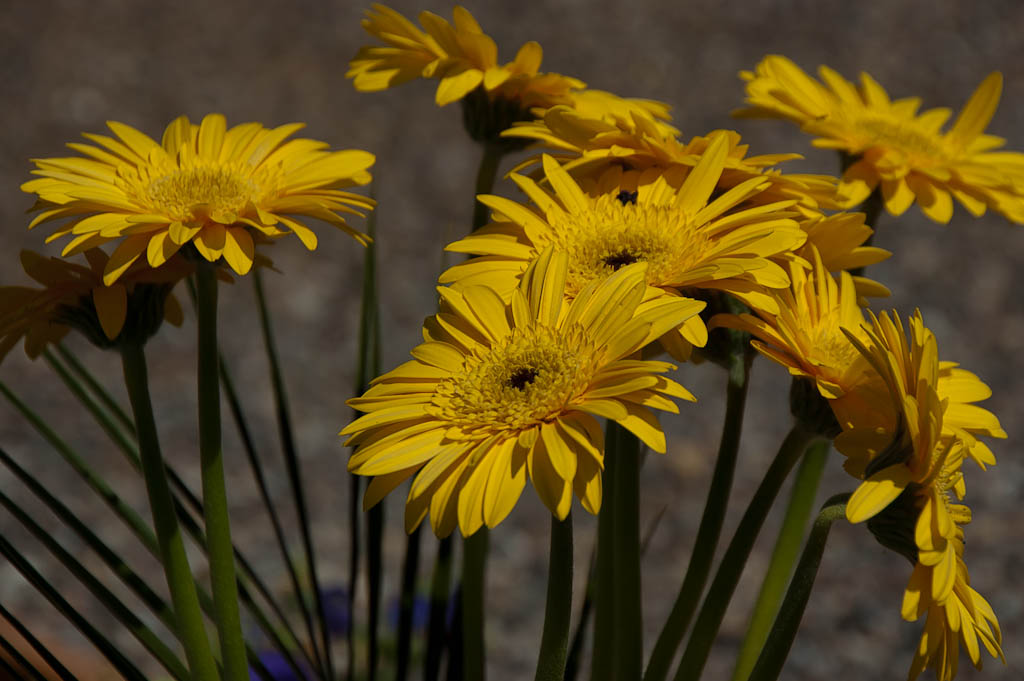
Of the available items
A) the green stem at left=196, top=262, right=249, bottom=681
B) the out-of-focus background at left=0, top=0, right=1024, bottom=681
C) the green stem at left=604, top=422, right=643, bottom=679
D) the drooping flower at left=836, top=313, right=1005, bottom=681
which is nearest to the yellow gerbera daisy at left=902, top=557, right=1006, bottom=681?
the drooping flower at left=836, top=313, right=1005, bottom=681

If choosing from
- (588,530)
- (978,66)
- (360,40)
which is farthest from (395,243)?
(978,66)

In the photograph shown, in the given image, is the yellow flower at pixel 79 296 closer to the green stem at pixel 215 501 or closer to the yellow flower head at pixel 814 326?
the green stem at pixel 215 501

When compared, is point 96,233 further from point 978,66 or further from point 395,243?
point 978,66

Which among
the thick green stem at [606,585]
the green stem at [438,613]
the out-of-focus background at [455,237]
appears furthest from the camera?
the out-of-focus background at [455,237]

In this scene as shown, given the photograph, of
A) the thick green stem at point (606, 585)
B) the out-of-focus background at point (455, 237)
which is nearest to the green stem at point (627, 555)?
the thick green stem at point (606, 585)

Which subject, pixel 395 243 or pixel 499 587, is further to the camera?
pixel 395 243

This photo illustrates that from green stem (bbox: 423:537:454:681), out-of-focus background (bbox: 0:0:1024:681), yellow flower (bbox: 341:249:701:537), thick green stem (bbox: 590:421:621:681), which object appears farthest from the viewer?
out-of-focus background (bbox: 0:0:1024:681)

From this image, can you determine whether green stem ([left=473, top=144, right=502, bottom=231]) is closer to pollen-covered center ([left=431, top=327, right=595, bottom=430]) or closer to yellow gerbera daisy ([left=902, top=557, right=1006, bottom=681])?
pollen-covered center ([left=431, top=327, right=595, bottom=430])
